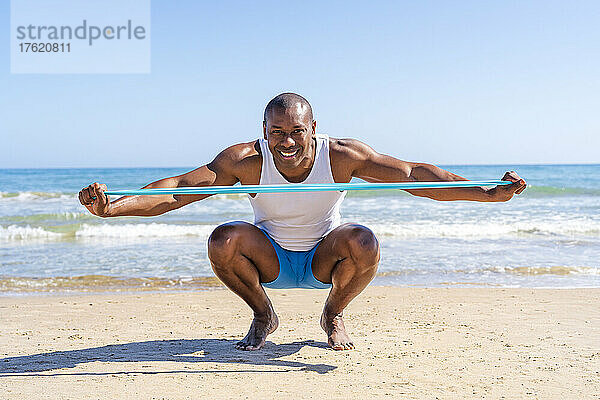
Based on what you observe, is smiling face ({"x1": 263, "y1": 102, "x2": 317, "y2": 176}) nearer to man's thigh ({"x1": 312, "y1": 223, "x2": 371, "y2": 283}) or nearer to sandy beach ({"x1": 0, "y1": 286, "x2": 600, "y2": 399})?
man's thigh ({"x1": 312, "y1": 223, "x2": 371, "y2": 283})

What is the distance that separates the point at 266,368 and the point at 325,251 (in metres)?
0.64

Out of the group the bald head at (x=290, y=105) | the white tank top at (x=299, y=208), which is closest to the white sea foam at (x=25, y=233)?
the white tank top at (x=299, y=208)

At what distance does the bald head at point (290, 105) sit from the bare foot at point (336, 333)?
41.6 inches

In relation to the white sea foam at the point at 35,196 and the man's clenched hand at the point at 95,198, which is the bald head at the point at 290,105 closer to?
the man's clenched hand at the point at 95,198

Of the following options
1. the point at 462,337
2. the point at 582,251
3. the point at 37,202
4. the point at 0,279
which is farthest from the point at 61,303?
the point at 37,202

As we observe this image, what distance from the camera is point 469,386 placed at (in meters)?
2.67

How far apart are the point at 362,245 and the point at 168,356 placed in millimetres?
1118

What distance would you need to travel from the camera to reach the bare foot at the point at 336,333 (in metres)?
3.26

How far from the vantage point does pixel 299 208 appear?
328cm

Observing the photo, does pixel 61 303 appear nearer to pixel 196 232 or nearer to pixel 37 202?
pixel 196 232

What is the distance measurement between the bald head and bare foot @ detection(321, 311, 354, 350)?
Answer: 1057mm

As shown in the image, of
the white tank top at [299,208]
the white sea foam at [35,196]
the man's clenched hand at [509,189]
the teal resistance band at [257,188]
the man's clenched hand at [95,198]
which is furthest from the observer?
the white sea foam at [35,196]

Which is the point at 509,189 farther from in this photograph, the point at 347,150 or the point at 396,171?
the point at 347,150

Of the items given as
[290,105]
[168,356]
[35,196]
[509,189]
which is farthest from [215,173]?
[35,196]
